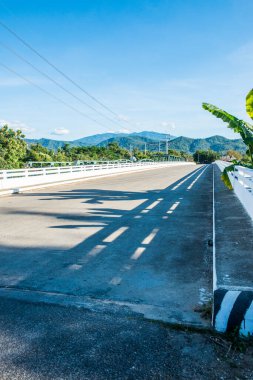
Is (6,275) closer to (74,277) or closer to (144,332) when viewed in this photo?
(74,277)

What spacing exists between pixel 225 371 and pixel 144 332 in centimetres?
89

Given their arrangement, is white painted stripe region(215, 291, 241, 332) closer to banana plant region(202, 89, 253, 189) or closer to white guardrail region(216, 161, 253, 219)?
white guardrail region(216, 161, 253, 219)

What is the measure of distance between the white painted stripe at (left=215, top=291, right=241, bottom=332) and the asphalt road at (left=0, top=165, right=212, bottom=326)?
0.27m

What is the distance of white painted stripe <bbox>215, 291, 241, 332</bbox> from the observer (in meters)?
3.44

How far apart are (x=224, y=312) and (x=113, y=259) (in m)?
2.84

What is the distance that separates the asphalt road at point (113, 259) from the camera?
443 cm

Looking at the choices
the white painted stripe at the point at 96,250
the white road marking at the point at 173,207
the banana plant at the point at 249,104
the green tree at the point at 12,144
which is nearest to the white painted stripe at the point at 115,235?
the white painted stripe at the point at 96,250

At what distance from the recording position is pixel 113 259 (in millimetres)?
6051

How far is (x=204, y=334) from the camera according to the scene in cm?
346

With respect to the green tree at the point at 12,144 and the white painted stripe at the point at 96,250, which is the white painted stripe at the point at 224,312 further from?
the green tree at the point at 12,144

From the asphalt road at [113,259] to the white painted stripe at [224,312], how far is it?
272 mm

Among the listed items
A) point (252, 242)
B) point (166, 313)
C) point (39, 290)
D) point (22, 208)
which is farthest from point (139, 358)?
point (22, 208)

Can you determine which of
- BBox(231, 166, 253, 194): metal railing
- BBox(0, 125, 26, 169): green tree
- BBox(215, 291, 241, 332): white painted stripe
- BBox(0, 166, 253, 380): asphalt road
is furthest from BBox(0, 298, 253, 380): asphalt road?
BBox(0, 125, 26, 169): green tree

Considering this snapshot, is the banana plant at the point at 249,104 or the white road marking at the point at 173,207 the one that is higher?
the banana plant at the point at 249,104
